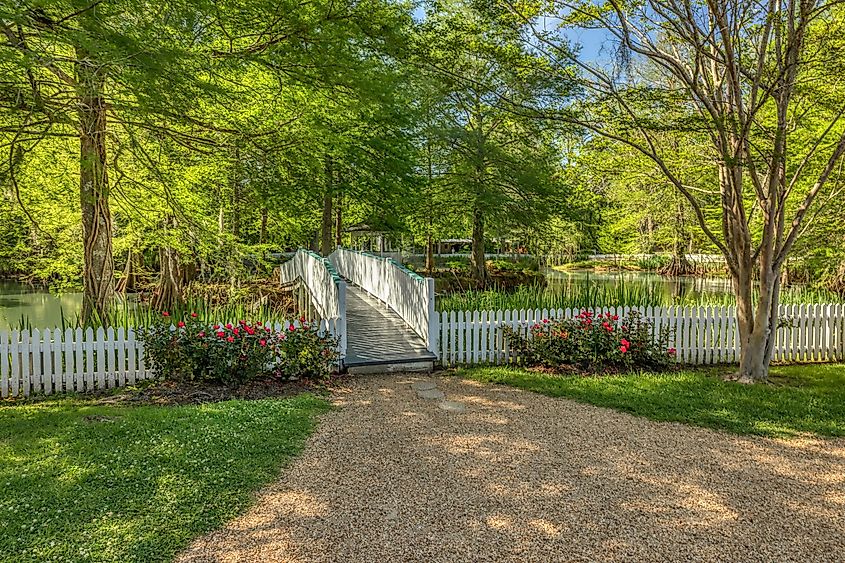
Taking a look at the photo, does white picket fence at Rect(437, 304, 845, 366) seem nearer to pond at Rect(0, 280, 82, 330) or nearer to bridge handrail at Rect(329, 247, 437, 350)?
bridge handrail at Rect(329, 247, 437, 350)

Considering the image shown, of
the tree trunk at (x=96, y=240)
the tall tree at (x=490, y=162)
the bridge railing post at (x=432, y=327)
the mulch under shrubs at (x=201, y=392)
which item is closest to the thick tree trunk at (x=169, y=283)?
the tree trunk at (x=96, y=240)

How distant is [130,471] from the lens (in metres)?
3.78

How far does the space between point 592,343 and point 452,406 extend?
9.14ft

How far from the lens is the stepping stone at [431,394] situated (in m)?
6.29

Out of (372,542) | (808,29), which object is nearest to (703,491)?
(372,542)

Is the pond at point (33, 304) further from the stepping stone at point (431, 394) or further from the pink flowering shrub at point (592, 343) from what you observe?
the pink flowering shrub at point (592, 343)

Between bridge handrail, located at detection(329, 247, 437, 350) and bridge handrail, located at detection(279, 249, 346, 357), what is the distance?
3.94 feet

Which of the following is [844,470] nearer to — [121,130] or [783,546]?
[783,546]

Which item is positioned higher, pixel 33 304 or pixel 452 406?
pixel 33 304

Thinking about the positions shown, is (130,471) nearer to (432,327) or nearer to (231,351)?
(231,351)

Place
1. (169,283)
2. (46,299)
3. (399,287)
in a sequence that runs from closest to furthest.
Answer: (399,287) → (169,283) → (46,299)

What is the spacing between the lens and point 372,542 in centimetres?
302

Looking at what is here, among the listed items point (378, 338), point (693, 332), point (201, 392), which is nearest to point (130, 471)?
point (201, 392)

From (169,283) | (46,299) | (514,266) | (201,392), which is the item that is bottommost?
(201,392)
